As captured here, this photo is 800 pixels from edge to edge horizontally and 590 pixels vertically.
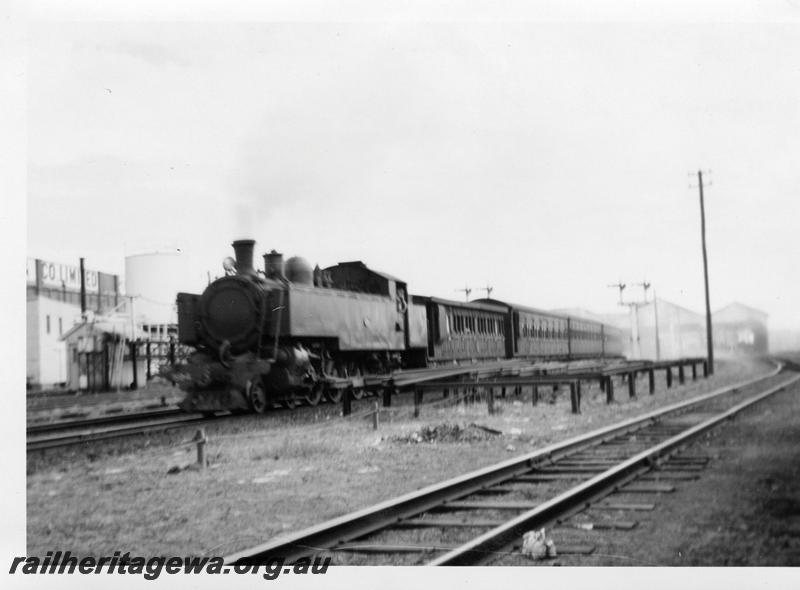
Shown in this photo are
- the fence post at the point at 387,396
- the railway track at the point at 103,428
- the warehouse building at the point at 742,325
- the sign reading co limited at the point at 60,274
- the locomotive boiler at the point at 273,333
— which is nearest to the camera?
the sign reading co limited at the point at 60,274

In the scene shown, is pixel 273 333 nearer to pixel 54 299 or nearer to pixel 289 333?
pixel 289 333

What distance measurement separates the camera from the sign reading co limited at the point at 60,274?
5875 mm

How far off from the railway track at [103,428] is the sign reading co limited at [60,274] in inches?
54.3

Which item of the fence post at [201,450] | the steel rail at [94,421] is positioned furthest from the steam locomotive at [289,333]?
the fence post at [201,450]

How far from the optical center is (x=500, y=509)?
190 inches

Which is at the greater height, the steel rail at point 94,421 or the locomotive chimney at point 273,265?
the locomotive chimney at point 273,265

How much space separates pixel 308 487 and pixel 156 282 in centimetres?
264

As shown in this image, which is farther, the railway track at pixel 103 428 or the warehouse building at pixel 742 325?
the warehouse building at pixel 742 325

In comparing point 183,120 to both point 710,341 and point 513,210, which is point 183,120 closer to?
point 513,210

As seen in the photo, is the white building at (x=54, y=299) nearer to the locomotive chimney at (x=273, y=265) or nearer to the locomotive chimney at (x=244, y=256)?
the locomotive chimney at (x=244, y=256)

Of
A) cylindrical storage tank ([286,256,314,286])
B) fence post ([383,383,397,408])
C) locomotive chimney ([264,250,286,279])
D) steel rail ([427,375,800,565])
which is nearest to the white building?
locomotive chimney ([264,250,286,279])

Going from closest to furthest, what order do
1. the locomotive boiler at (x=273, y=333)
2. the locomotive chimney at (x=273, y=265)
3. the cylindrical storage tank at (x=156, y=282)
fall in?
the cylindrical storage tank at (x=156, y=282), the locomotive chimney at (x=273, y=265), the locomotive boiler at (x=273, y=333)

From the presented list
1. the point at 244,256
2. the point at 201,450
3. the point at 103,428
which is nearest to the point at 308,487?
the point at 201,450

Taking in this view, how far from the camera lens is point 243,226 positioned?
6.36m
